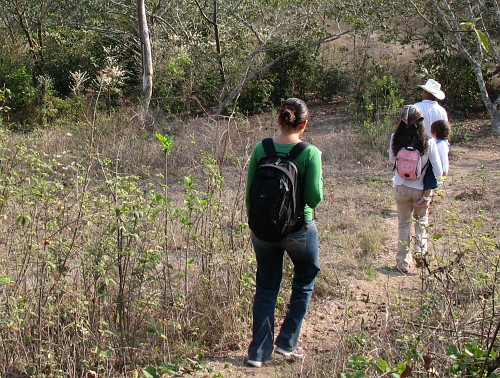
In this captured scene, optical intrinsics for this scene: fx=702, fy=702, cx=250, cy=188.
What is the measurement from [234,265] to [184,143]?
21.3ft

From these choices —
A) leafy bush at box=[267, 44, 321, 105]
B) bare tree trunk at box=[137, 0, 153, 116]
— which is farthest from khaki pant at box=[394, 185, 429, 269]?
leafy bush at box=[267, 44, 321, 105]

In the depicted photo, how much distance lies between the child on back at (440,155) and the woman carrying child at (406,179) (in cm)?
5

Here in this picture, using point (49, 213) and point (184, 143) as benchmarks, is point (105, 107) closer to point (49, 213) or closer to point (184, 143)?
point (184, 143)

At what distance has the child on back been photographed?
20.9 feet

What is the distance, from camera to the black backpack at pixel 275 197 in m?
4.34

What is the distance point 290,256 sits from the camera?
4676mm

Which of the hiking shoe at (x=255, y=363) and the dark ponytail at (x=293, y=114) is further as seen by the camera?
the hiking shoe at (x=255, y=363)

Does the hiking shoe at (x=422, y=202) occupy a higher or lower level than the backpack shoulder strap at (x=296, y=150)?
lower

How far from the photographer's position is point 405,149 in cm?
627

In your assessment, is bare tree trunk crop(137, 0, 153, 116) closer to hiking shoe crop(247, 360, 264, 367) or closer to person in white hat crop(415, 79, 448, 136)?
person in white hat crop(415, 79, 448, 136)

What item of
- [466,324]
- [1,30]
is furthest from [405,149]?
[1,30]

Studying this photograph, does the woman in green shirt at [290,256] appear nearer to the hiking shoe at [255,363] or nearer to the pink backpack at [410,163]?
the hiking shoe at [255,363]

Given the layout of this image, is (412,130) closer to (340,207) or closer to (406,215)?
(406,215)

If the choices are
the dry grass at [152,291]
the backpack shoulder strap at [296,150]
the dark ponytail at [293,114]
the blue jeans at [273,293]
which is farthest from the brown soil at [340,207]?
the dark ponytail at [293,114]
